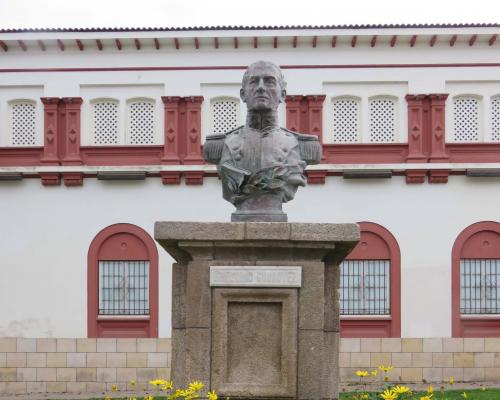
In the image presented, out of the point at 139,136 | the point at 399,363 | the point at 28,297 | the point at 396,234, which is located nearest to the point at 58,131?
the point at 139,136

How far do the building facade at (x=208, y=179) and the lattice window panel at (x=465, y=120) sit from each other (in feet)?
A: 0.12

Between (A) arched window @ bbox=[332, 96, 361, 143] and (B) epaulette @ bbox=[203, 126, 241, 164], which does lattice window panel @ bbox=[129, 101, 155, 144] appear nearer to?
(A) arched window @ bbox=[332, 96, 361, 143]

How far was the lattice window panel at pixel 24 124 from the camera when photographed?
75.3 ft

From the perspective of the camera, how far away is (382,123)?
889 inches

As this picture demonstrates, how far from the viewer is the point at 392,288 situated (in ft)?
72.1

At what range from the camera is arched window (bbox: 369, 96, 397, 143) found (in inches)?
888

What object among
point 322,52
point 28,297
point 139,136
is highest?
point 322,52

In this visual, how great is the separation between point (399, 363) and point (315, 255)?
14.6 meters

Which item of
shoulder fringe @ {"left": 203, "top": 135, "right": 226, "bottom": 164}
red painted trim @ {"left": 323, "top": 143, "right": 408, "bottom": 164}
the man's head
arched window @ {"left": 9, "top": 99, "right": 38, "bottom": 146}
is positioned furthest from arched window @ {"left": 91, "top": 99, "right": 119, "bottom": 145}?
the man's head

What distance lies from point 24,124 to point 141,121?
10.3ft

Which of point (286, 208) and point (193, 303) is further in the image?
point (286, 208)

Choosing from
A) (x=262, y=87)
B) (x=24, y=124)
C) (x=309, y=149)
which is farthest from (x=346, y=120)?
(x=262, y=87)

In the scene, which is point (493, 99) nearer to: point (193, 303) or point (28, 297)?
point (28, 297)

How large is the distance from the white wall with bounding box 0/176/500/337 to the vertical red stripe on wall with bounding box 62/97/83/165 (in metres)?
0.93
